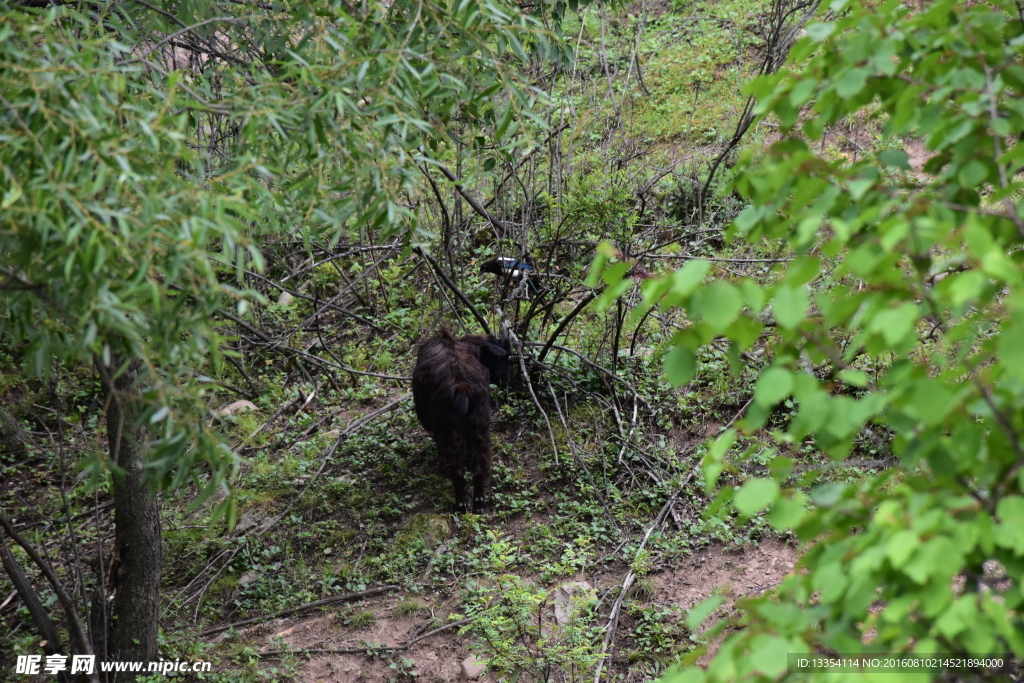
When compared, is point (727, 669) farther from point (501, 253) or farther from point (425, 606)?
point (501, 253)

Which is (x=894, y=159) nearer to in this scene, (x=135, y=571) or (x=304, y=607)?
(x=135, y=571)

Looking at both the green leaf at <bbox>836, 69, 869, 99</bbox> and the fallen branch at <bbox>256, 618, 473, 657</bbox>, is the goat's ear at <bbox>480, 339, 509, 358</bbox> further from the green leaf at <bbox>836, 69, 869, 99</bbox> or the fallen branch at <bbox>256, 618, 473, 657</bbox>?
the green leaf at <bbox>836, 69, 869, 99</bbox>

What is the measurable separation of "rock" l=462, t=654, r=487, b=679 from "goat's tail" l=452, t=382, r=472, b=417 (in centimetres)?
171

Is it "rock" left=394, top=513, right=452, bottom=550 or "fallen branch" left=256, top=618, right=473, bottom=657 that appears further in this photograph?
"rock" left=394, top=513, right=452, bottom=550

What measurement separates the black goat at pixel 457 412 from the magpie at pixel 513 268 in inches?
35.7

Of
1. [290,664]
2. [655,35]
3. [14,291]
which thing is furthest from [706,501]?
[655,35]

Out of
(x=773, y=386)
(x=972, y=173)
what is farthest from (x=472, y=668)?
(x=972, y=173)

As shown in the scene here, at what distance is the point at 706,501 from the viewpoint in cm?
568

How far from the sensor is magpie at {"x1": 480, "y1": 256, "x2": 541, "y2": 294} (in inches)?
255

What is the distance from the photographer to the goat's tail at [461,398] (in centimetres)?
569

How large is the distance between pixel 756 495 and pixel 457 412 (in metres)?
4.15

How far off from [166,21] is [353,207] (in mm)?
2147

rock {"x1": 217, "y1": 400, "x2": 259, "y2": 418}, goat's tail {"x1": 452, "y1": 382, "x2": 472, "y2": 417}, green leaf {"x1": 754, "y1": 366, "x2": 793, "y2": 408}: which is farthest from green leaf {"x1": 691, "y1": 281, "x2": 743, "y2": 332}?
rock {"x1": 217, "y1": 400, "x2": 259, "y2": 418}

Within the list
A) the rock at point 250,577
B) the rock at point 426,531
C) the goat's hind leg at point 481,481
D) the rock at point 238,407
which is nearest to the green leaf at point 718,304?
the goat's hind leg at point 481,481
